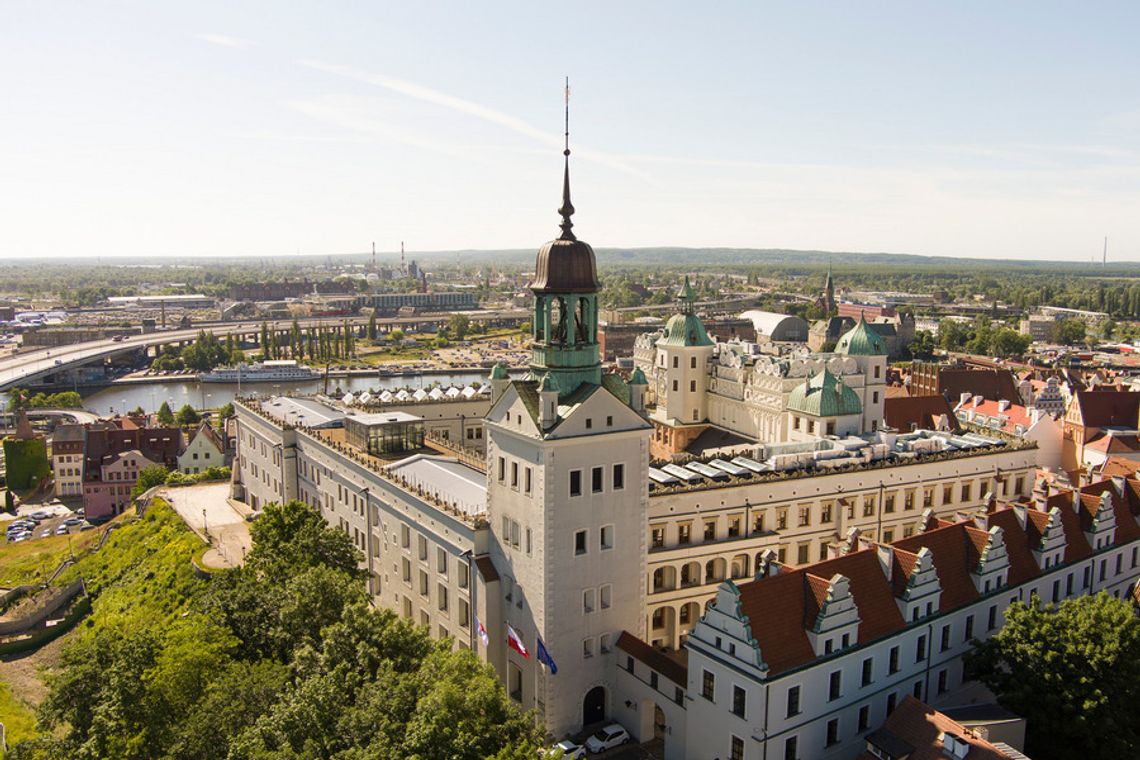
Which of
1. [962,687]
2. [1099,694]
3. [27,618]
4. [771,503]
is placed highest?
[771,503]

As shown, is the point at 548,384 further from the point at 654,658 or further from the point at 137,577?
the point at 137,577

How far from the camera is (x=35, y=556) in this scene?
101938 millimetres

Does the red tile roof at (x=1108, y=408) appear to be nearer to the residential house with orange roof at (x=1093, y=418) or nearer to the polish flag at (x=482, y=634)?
the residential house with orange roof at (x=1093, y=418)

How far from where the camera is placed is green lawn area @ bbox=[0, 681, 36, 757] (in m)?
60.9

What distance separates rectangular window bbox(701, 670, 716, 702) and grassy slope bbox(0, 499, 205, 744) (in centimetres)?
3846

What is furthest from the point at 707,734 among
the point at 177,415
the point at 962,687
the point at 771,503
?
the point at 177,415

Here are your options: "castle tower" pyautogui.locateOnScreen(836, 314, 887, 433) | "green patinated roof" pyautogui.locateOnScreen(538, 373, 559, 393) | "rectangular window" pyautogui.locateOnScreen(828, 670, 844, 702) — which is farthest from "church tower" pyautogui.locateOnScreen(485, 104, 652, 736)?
"castle tower" pyautogui.locateOnScreen(836, 314, 887, 433)

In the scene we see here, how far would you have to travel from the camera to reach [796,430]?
82688mm

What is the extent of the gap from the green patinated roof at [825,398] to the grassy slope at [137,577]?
5368cm

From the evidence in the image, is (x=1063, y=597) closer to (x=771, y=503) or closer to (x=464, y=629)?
(x=771, y=503)

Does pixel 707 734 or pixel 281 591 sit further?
pixel 281 591

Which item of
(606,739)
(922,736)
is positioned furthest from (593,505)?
(922,736)

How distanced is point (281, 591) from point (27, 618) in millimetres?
47085

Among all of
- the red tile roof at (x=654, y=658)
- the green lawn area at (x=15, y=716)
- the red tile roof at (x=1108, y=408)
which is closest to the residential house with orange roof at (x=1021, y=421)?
the red tile roof at (x=1108, y=408)
